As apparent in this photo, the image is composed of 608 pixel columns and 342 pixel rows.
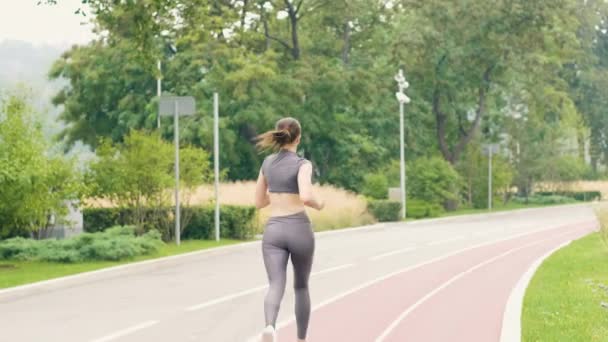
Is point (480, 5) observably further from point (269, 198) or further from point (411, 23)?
point (269, 198)

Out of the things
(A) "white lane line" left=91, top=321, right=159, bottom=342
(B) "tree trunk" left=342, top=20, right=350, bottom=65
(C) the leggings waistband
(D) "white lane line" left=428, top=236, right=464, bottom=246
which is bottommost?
(D) "white lane line" left=428, top=236, right=464, bottom=246

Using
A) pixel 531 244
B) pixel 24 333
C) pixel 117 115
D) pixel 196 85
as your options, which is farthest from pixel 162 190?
pixel 117 115

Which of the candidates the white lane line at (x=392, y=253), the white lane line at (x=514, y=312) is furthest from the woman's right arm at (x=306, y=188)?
the white lane line at (x=392, y=253)

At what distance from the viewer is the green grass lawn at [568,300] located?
34.4 feet

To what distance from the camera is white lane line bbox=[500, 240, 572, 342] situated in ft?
34.4

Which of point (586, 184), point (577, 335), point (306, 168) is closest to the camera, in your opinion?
point (306, 168)

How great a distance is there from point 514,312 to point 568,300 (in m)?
1.38

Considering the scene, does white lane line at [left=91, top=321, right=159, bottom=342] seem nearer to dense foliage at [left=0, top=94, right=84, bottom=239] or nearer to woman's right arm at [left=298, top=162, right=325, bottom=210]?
woman's right arm at [left=298, top=162, right=325, bottom=210]

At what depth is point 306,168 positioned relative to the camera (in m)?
8.69

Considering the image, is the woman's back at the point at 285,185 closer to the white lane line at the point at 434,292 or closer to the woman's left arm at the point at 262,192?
the woman's left arm at the point at 262,192

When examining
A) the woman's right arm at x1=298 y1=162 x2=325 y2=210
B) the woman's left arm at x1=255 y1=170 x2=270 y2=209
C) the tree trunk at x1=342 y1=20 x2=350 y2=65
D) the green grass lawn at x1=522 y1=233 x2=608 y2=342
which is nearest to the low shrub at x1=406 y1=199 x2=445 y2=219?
the tree trunk at x1=342 y1=20 x2=350 y2=65

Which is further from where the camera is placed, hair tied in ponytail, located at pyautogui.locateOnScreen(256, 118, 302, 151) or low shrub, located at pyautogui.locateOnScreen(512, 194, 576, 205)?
low shrub, located at pyautogui.locateOnScreen(512, 194, 576, 205)

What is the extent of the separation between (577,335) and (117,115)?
4620 cm

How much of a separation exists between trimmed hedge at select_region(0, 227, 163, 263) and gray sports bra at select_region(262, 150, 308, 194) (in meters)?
13.0
